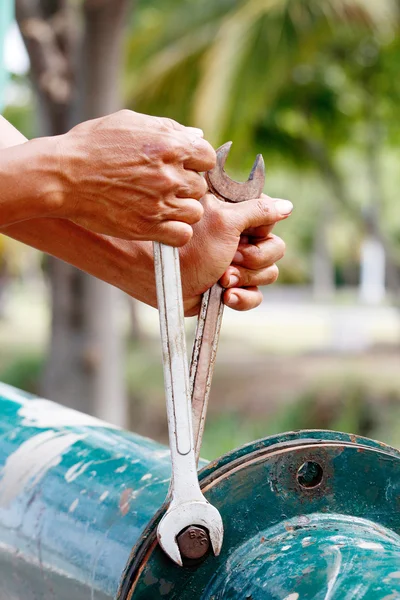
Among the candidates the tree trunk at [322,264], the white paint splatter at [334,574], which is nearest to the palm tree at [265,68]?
the white paint splatter at [334,574]

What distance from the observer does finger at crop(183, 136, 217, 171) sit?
1033mm

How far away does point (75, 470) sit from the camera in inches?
45.6

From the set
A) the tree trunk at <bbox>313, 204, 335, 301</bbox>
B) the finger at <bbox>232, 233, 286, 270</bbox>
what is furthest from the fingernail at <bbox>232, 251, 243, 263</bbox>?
the tree trunk at <bbox>313, 204, 335, 301</bbox>

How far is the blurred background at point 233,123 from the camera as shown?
212 inches

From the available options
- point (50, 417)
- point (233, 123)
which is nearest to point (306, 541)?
point (50, 417)

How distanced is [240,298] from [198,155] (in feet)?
0.72

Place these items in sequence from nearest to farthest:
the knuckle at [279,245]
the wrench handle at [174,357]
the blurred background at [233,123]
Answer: the wrench handle at [174,357], the knuckle at [279,245], the blurred background at [233,123]

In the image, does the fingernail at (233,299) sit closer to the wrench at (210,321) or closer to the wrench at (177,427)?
the wrench at (210,321)

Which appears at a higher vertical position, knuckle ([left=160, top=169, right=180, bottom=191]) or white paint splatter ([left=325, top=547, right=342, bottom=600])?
knuckle ([left=160, top=169, right=180, bottom=191])

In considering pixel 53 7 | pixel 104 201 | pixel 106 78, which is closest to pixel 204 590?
pixel 104 201

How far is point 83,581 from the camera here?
106cm

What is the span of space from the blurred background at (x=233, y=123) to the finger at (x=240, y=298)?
3.99m

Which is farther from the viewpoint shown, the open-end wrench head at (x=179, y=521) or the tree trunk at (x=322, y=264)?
the tree trunk at (x=322, y=264)

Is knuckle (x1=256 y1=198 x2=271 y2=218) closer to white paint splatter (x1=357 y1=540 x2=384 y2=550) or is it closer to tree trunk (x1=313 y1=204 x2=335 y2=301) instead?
white paint splatter (x1=357 y1=540 x2=384 y2=550)
